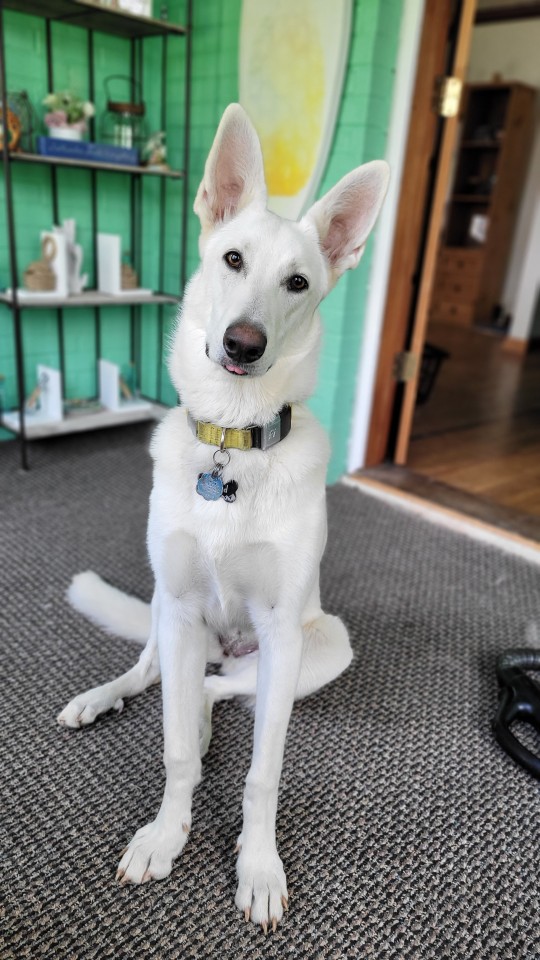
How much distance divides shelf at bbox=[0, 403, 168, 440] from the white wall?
448cm

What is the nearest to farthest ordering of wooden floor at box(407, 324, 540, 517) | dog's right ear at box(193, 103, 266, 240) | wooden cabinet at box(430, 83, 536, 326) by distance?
dog's right ear at box(193, 103, 266, 240) < wooden floor at box(407, 324, 540, 517) < wooden cabinet at box(430, 83, 536, 326)

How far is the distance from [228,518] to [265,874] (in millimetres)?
606

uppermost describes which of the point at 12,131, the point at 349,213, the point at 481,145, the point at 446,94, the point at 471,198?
the point at 481,145

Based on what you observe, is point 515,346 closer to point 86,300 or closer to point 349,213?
point 86,300

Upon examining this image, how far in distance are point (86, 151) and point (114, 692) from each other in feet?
7.28

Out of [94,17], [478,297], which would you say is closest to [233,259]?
[94,17]

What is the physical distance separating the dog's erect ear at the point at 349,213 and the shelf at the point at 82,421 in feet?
6.49

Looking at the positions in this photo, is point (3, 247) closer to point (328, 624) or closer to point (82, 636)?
point (82, 636)

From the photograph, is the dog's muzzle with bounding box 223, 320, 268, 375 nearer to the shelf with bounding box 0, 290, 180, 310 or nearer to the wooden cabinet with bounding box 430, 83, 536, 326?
the shelf with bounding box 0, 290, 180, 310

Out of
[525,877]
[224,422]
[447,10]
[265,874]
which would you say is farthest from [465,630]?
[447,10]

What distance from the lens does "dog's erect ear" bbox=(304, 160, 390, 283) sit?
1162 millimetres

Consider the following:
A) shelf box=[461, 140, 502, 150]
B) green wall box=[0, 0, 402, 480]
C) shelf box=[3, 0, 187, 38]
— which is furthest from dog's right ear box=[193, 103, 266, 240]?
shelf box=[461, 140, 502, 150]

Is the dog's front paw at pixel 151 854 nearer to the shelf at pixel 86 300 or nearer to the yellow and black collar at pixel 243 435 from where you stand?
the yellow and black collar at pixel 243 435

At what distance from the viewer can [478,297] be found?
7449 mm
